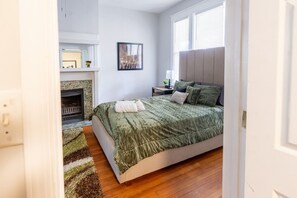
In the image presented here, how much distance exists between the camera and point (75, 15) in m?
4.30

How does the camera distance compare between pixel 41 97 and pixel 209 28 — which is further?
pixel 209 28

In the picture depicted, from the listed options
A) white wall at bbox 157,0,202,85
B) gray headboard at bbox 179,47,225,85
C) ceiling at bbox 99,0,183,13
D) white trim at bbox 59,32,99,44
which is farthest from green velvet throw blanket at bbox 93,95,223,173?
ceiling at bbox 99,0,183,13

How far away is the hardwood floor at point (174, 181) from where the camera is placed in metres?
2.06

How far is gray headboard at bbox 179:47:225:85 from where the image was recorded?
12.1 feet

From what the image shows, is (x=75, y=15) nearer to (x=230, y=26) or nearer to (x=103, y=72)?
(x=103, y=72)

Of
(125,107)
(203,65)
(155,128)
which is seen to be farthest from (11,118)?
(203,65)

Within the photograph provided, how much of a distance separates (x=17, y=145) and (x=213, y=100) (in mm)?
3241

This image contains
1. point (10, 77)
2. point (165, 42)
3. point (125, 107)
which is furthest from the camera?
point (165, 42)

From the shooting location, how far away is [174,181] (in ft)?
7.48

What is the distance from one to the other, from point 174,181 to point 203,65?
258 centimetres

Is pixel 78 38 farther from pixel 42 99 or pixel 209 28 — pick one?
pixel 42 99

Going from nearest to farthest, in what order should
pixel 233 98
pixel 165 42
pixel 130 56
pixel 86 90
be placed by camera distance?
pixel 233 98, pixel 86 90, pixel 130 56, pixel 165 42

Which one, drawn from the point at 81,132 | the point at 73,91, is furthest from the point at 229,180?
the point at 73,91

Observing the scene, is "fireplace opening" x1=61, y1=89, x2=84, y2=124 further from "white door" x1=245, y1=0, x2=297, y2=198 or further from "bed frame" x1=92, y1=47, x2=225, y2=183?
"white door" x1=245, y1=0, x2=297, y2=198
